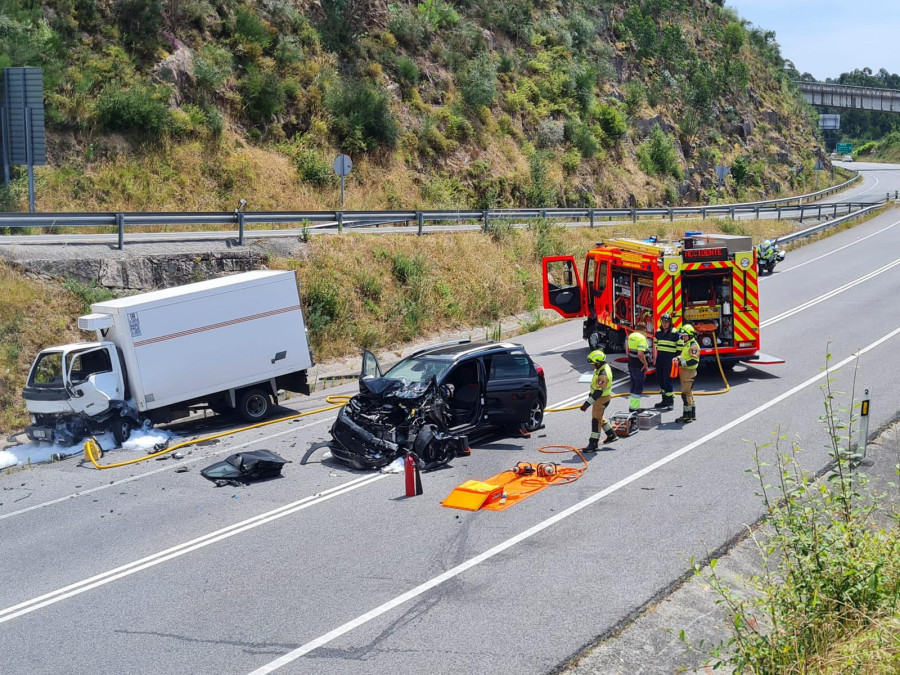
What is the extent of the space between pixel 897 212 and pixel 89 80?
41513mm

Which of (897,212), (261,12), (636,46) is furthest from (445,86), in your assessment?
(897,212)

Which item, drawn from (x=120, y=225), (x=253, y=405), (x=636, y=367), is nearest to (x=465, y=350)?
(x=636, y=367)

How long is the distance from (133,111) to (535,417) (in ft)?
61.2

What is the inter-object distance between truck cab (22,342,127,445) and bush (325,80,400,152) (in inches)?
763

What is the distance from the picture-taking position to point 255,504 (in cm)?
1090

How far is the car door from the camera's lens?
43.2ft

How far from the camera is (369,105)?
33281 millimetres

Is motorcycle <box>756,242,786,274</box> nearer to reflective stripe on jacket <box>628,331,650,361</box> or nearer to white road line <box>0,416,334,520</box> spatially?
reflective stripe on jacket <box>628,331,650,361</box>

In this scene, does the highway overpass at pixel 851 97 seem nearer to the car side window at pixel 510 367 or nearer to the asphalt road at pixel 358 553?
the asphalt road at pixel 358 553

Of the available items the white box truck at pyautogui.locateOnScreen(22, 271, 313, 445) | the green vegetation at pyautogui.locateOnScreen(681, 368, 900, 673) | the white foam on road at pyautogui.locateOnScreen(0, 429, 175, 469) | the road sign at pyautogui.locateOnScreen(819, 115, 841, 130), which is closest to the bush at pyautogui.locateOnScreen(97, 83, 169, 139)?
the white box truck at pyautogui.locateOnScreen(22, 271, 313, 445)

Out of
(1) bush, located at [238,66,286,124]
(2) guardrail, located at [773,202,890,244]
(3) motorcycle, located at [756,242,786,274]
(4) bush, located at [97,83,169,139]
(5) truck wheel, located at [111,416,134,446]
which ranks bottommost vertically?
(5) truck wheel, located at [111,416,134,446]

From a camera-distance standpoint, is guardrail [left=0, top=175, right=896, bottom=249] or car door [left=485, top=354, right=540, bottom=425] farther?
guardrail [left=0, top=175, right=896, bottom=249]

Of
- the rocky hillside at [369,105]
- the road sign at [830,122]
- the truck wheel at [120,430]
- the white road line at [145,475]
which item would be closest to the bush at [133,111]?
the rocky hillside at [369,105]

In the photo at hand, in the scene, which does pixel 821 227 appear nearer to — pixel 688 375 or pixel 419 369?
pixel 688 375
